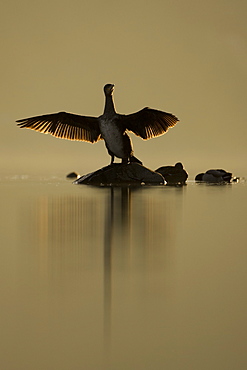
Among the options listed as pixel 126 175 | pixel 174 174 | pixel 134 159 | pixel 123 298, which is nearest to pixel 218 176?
pixel 174 174

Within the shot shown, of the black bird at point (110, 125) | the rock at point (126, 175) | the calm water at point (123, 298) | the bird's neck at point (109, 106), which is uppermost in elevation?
the bird's neck at point (109, 106)

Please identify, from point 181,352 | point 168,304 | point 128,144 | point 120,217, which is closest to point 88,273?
point 168,304

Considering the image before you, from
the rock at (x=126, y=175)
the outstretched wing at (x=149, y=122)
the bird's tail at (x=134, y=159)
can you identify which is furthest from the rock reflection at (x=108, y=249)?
the bird's tail at (x=134, y=159)

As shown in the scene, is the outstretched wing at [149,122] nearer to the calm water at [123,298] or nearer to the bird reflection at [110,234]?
the bird reflection at [110,234]

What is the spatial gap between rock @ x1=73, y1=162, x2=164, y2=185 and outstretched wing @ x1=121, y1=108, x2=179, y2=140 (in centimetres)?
92

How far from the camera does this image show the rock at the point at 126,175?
628 inches

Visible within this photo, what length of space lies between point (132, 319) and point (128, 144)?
13156 millimetres

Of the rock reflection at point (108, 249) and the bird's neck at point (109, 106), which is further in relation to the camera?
the bird's neck at point (109, 106)

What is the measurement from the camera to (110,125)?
15156mm

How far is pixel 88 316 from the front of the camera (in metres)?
2.56

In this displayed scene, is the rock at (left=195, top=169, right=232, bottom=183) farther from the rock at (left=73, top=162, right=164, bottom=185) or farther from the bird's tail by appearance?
the bird's tail

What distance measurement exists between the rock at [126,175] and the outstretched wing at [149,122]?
0.92 m

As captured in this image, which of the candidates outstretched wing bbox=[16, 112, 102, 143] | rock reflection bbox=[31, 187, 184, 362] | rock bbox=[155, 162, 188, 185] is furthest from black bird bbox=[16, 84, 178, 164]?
rock reflection bbox=[31, 187, 184, 362]

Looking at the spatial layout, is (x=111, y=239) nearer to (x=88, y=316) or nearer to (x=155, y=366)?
(x=88, y=316)
